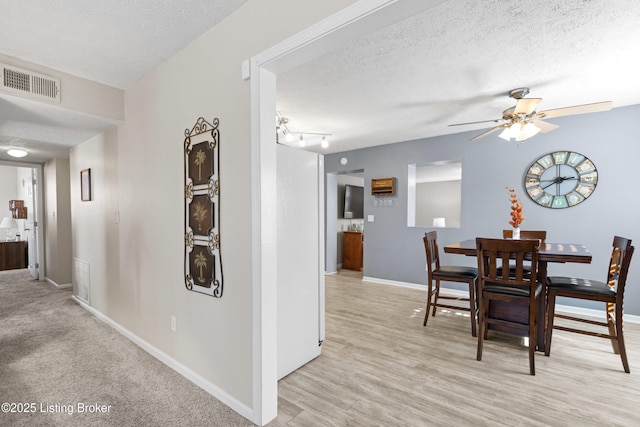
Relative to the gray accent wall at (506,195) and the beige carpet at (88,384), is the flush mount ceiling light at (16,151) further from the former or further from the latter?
the gray accent wall at (506,195)

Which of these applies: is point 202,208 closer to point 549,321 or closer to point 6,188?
point 549,321

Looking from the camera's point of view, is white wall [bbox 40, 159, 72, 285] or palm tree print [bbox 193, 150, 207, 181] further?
white wall [bbox 40, 159, 72, 285]

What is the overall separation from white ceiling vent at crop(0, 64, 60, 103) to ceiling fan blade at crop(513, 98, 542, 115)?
410 cm

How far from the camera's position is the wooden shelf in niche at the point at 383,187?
16.7ft

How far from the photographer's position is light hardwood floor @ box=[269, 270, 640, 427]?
5.86 feet

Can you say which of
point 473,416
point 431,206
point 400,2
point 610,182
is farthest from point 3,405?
point 431,206

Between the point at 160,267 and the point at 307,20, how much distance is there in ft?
7.14

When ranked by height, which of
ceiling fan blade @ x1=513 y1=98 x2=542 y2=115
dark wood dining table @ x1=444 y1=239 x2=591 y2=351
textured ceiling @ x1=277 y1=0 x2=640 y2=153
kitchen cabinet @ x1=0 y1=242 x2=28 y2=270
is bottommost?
kitchen cabinet @ x1=0 y1=242 x2=28 y2=270

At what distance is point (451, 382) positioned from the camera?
7.02 ft

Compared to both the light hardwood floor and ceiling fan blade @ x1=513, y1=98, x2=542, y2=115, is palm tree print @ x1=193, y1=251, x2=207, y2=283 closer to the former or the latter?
the light hardwood floor

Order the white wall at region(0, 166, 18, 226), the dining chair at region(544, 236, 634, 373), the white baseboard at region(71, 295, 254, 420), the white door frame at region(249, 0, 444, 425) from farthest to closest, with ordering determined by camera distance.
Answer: the white wall at region(0, 166, 18, 226), the dining chair at region(544, 236, 634, 373), the white baseboard at region(71, 295, 254, 420), the white door frame at region(249, 0, 444, 425)

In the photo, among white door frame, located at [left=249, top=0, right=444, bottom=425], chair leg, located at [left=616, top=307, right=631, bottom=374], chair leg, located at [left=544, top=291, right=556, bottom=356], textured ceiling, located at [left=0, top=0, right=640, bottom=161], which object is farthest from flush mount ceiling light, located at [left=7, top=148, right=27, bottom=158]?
chair leg, located at [left=616, top=307, right=631, bottom=374]

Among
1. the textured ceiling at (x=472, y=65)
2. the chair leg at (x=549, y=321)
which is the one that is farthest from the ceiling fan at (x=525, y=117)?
the chair leg at (x=549, y=321)

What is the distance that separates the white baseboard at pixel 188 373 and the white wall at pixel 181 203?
0.01 meters
